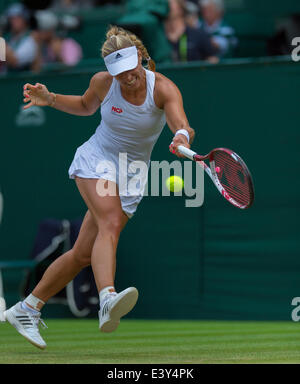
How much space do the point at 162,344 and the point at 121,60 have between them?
6.92ft

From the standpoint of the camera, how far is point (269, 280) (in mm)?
8734

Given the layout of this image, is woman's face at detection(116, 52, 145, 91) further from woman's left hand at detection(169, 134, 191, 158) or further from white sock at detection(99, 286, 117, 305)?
white sock at detection(99, 286, 117, 305)

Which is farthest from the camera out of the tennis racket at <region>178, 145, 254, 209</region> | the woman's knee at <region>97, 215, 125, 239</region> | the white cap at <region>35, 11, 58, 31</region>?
the white cap at <region>35, 11, 58, 31</region>

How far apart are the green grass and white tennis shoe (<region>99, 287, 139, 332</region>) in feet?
0.71

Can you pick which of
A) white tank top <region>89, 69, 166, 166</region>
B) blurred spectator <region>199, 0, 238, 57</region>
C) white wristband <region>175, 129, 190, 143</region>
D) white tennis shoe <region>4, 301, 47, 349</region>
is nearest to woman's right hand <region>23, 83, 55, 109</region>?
white tank top <region>89, 69, 166, 166</region>

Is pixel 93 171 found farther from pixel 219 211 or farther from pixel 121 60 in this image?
pixel 219 211

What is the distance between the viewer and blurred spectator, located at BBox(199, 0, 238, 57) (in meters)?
10.4

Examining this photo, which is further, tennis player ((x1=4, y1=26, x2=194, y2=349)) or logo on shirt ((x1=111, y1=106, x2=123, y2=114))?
logo on shirt ((x1=111, y1=106, x2=123, y2=114))

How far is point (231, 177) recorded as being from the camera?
5164 millimetres

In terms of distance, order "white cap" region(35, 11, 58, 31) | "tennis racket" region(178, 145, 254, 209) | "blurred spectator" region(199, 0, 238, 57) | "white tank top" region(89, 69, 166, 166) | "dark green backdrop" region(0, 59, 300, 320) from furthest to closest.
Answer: "white cap" region(35, 11, 58, 31), "blurred spectator" region(199, 0, 238, 57), "dark green backdrop" region(0, 59, 300, 320), "white tank top" region(89, 69, 166, 166), "tennis racket" region(178, 145, 254, 209)

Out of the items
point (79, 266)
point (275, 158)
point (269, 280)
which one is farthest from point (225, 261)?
point (79, 266)

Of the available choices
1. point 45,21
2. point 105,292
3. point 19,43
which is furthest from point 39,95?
point 45,21

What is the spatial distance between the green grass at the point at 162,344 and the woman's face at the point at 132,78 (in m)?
1.64
